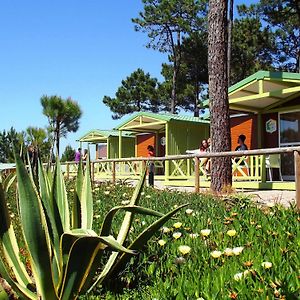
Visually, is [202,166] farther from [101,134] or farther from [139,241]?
[101,134]

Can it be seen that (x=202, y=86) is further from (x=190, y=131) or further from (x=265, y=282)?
(x=265, y=282)

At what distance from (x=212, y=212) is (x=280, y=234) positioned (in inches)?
46.7

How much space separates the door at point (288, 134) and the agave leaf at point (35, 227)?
1230 centimetres

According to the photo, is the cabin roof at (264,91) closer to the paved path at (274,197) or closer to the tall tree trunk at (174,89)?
the paved path at (274,197)

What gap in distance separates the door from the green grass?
10.2 meters

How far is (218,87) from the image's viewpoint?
10008mm

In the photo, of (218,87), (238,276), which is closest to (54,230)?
(238,276)

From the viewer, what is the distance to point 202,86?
34.2m

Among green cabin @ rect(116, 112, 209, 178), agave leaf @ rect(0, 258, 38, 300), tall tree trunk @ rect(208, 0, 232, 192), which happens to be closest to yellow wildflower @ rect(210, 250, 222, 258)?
agave leaf @ rect(0, 258, 38, 300)

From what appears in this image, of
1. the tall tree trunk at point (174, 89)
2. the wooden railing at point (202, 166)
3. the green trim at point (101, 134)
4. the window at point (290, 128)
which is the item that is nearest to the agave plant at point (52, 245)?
the wooden railing at point (202, 166)

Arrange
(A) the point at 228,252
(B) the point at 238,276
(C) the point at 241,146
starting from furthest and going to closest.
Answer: (C) the point at 241,146 < (A) the point at 228,252 < (B) the point at 238,276

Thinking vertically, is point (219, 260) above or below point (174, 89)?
below

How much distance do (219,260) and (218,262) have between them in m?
0.02

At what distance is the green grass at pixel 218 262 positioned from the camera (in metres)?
2.31
